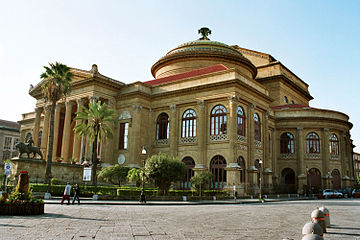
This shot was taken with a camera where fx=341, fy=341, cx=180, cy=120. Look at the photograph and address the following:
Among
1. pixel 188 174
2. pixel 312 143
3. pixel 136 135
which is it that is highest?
pixel 312 143

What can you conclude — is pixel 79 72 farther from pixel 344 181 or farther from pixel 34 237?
pixel 344 181

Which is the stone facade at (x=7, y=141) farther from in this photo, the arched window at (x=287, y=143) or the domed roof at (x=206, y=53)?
the arched window at (x=287, y=143)

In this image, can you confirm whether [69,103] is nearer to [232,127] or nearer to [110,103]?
[110,103]

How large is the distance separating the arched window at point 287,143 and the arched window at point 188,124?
16576 millimetres

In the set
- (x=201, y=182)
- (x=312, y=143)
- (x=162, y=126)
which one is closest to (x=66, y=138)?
(x=162, y=126)

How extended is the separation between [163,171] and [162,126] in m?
12.7

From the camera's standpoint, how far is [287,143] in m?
48.2

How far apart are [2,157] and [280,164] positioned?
198ft

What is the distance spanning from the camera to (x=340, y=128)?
48781 millimetres

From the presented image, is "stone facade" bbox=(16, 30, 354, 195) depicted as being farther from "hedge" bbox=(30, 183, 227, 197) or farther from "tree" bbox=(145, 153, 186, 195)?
"tree" bbox=(145, 153, 186, 195)

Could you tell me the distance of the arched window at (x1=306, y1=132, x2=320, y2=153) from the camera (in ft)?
155

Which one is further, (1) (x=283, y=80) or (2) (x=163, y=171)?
(1) (x=283, y=80)

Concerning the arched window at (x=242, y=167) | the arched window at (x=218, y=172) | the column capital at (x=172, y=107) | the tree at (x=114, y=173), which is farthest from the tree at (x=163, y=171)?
the column capital at (x=172, y=107)

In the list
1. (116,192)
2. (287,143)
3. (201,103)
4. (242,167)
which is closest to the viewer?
(116,192)
